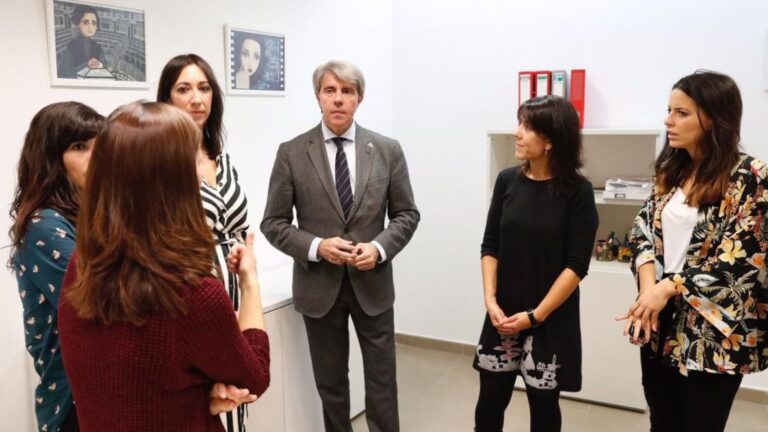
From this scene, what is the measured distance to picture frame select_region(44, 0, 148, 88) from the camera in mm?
2217

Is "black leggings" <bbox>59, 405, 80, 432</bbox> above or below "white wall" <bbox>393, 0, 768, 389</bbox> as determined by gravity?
below

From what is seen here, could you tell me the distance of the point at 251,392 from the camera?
1.25 m

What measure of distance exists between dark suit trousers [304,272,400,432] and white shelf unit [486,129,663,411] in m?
1.33

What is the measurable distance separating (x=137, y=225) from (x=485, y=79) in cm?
310

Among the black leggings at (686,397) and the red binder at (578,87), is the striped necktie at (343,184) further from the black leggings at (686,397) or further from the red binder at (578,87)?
the red binder at (578,87)

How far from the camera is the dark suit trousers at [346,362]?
2.54 m

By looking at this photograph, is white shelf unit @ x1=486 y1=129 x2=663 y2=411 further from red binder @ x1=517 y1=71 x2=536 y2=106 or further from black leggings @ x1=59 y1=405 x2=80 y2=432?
A: black leggings @ x1=59 y1=405 x2=80 y2=432

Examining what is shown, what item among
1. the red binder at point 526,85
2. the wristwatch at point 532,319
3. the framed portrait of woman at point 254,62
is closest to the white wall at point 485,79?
the red binder at point 526,85

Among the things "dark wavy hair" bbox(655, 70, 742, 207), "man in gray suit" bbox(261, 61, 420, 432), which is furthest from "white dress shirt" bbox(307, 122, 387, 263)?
"dark wavy hair" bbox(655, 70, 742, 207)

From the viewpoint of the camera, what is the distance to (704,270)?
6.12 feet

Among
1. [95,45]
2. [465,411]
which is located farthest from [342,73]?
[465,411]

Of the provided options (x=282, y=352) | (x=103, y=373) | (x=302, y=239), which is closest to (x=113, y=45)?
(x=302, y=239)

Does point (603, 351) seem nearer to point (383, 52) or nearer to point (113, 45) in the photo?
point (383, 52)

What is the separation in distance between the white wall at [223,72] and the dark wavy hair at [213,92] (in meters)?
0.44
